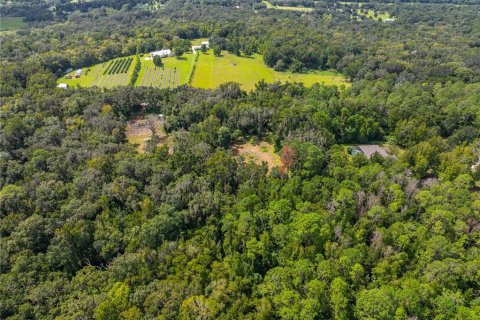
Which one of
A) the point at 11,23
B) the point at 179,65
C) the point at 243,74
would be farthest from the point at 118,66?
the point at 11,23

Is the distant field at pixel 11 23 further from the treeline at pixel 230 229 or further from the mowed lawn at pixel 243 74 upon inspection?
the treeline at pixel 230 229

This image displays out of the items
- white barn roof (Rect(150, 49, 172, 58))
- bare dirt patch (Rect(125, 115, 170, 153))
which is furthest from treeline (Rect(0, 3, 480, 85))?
bare dirt patch (Rect(125, 115, 170, 153))

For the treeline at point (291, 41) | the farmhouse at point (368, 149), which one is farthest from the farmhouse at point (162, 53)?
the farmhouse at point (368, 149)

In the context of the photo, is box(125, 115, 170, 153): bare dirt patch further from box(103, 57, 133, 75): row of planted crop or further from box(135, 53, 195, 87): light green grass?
box(103, 57, 133, 75): row of planted crop

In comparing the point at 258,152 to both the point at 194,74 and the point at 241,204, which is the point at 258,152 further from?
the point at 194,74

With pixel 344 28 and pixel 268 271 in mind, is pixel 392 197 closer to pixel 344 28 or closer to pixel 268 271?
pixel 268 271

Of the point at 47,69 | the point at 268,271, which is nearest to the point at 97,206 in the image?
the point at 268,271

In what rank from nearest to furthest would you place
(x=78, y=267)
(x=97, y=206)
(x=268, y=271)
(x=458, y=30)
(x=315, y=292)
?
(x=315, y=292), (x=268, y=271), (x=78, y=267), (x=97, y=206), (x=458, y=30)
